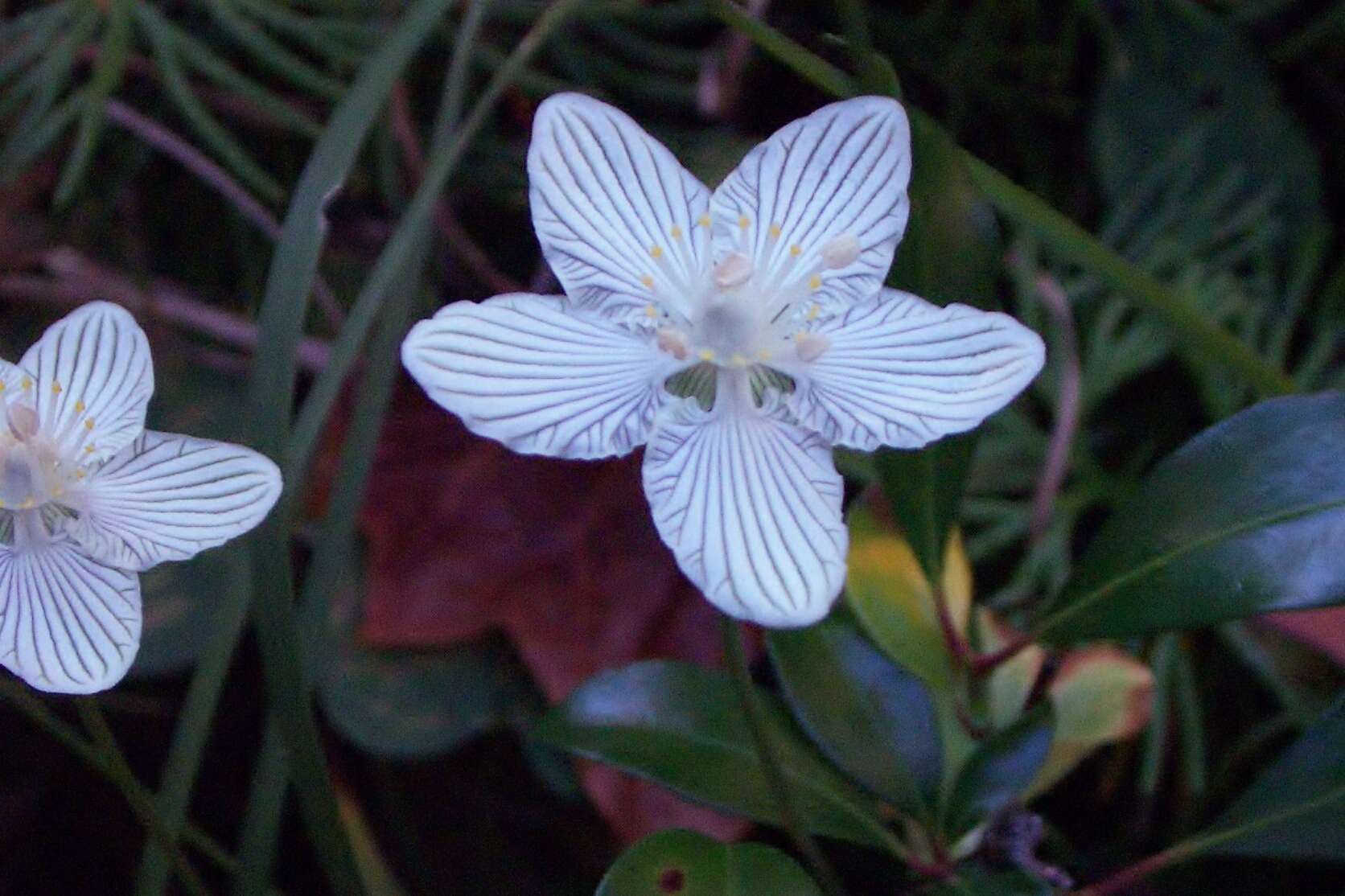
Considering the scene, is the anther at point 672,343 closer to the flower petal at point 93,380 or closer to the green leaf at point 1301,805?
the flower petal at point 93,380

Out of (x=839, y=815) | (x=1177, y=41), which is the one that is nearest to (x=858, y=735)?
(x=839, y=815)

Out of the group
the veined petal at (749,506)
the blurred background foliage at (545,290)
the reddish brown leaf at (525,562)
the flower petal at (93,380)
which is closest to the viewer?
the veined petal at (749,506)

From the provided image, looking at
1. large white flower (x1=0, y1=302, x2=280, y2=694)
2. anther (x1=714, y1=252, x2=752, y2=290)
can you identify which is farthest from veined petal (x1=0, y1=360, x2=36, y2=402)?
anther (x1=714, y1=252, x2=752, y2=290)

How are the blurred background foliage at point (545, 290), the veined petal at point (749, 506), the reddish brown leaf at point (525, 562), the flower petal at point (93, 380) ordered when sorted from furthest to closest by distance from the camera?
1. the reddish brown leaf at point (525, 562)
2. the blurred background foliage at point (545, 290)
3. the flower petal at point (93, 380)
4. the veined petal at point (749, 506)

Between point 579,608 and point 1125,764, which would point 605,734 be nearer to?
point 579,608

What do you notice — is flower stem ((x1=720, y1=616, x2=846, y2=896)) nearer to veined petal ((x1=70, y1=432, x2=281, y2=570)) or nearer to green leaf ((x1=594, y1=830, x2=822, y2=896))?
green leaf ((x1=594, y1=830, x2=822, y2=896))

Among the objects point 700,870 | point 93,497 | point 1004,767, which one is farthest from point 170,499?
point 1004,767

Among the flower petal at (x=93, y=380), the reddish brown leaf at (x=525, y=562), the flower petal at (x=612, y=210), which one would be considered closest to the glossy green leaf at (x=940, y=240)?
the flower petal at (x=612, y=210)
